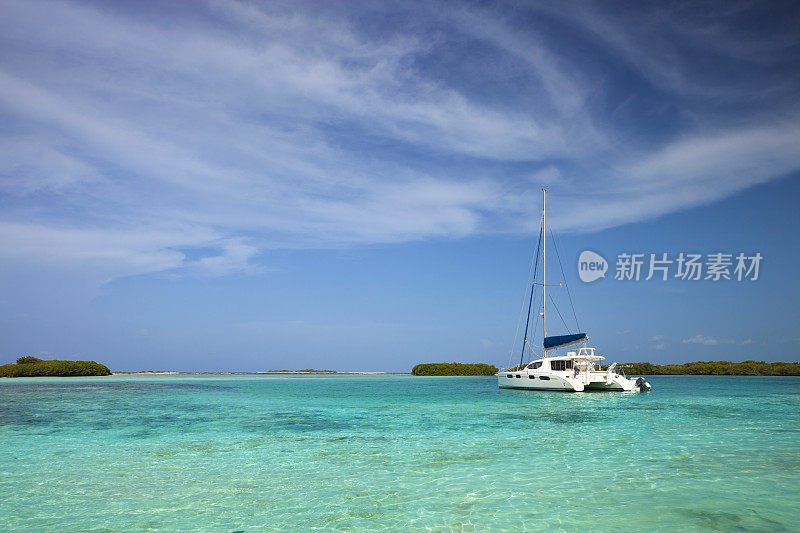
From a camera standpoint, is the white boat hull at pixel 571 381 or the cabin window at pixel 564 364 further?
the cabin window at pixel 564 364

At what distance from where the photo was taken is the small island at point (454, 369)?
11419cm

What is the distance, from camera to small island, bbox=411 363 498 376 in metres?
114

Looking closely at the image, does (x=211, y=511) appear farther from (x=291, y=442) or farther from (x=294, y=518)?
(x=291, y=442)

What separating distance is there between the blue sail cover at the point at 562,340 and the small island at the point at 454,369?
65940 mm

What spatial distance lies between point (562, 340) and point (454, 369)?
7219 centimetres

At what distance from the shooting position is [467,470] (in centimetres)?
1380

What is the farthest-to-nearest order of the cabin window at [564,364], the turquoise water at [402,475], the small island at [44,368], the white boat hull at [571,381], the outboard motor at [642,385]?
1. the small island at [44,368]
2. the outboard motor at [642,385]
3. the cabin window at [564,364]
4. the white boat hull at [571,381]
5. the turquoise water at [402,475]

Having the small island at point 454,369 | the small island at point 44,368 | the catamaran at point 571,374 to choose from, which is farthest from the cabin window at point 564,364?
the small island at point 44,368

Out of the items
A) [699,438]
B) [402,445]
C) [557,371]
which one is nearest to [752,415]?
[699,438]

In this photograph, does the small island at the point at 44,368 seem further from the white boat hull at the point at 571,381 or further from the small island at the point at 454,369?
the white boat hull at the point at 571,381

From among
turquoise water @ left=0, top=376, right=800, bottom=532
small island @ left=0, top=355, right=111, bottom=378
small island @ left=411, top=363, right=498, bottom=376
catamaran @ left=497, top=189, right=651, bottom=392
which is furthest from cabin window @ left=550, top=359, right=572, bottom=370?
small island @ left=0, top=355, right=111, bottom=378

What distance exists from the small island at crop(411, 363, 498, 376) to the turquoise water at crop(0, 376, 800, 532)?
90.4 metres

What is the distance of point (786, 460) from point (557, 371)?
3115 cm

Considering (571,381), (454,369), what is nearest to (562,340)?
(571,381)
